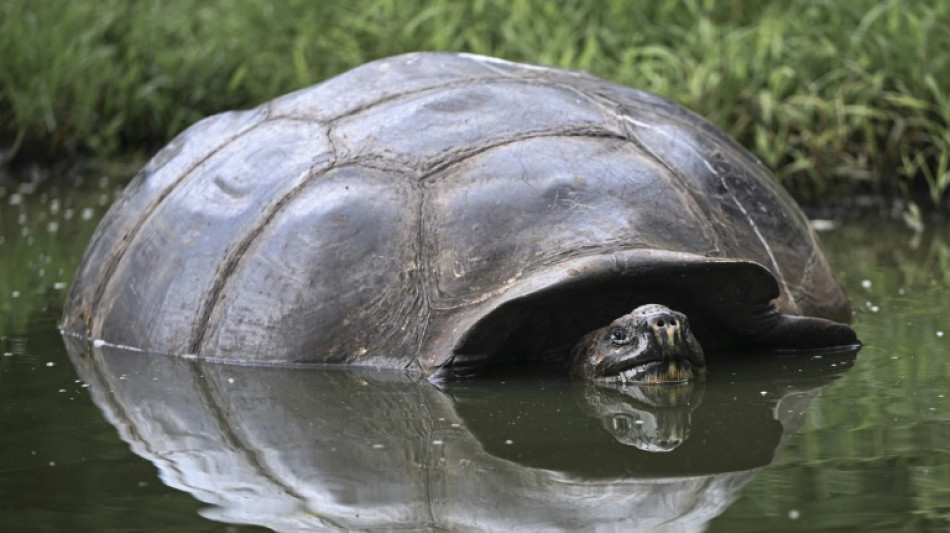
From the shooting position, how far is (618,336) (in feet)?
12.6

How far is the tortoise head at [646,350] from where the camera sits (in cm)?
376

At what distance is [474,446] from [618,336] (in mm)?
727

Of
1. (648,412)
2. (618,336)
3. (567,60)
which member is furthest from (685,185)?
(567,60)

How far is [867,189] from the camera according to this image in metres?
7.29

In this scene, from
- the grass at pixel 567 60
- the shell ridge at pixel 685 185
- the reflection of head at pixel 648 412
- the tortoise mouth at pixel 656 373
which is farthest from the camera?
the grass at pixel 567 60

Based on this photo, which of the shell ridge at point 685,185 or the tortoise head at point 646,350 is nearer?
the tortoise head at point 646,350

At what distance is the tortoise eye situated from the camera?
12.6 ft

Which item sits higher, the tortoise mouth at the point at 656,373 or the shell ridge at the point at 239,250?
the shell ridge at the point at 239,250

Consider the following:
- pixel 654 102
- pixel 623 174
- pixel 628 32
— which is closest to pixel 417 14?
pixel 628 32

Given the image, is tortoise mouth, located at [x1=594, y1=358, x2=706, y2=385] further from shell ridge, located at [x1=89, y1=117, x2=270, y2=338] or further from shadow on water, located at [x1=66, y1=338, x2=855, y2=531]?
shell ridge, located at [x1=89, y1=117, x2=270, y2=338]

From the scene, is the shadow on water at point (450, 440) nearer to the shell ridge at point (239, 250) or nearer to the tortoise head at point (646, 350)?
the tortoise head at point (646, 350)

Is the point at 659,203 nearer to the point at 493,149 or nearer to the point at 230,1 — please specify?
the point at 493,149

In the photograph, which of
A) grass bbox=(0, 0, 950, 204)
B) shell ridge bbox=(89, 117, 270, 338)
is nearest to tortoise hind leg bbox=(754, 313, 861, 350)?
shell ridge bbox=(89, 117, 270, 338)

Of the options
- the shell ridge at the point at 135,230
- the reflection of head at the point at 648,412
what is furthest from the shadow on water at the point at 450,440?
the shell ridge at the point at 135,230
